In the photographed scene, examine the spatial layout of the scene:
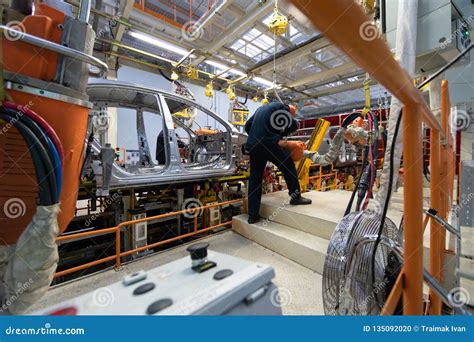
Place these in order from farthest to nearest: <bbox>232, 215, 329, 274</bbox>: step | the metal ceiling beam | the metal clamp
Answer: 1. the metal ceiling beam
2. <bbox>232, 215, 329, 274</bbox>: step
3. the metal clamp

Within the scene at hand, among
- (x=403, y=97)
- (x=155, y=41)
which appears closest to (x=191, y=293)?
(x=403, y=97)

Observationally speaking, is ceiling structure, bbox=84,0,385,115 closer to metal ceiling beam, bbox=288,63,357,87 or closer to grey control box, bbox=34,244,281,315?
metal ceiling beam, bbox=288,63,357,87

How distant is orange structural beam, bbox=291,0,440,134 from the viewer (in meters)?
0.45

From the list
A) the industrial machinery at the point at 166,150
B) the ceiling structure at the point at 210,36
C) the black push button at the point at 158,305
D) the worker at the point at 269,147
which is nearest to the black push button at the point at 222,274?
the black push button at the point at 158,305

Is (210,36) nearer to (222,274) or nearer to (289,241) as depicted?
(289,241)

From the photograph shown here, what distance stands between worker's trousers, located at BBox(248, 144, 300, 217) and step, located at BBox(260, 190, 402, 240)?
33 centimetres

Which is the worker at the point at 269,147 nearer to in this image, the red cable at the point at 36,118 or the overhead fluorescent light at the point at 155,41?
the red cable at the point at 36,118

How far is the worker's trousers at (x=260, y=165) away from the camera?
11.1 ft

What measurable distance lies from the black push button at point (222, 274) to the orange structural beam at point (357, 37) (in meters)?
0.74

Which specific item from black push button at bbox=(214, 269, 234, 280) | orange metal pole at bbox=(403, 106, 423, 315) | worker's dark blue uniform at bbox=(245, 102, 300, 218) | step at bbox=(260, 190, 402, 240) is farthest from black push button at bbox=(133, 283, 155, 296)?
worker's dark blue uniform at bbox=(245, 102, 300, 218)

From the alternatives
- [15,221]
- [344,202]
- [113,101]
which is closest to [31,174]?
[15,221]

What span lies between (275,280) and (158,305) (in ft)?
7.47

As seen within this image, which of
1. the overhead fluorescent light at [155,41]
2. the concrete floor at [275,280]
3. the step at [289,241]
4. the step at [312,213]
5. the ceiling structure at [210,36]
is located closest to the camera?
the concrete floor at [275,280]

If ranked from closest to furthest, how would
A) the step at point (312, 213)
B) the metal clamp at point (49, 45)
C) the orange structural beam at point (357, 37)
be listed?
the orange structural beam at point (357, 37) < the metal clamp at point (49, 45) < the step at point (312, 213)
